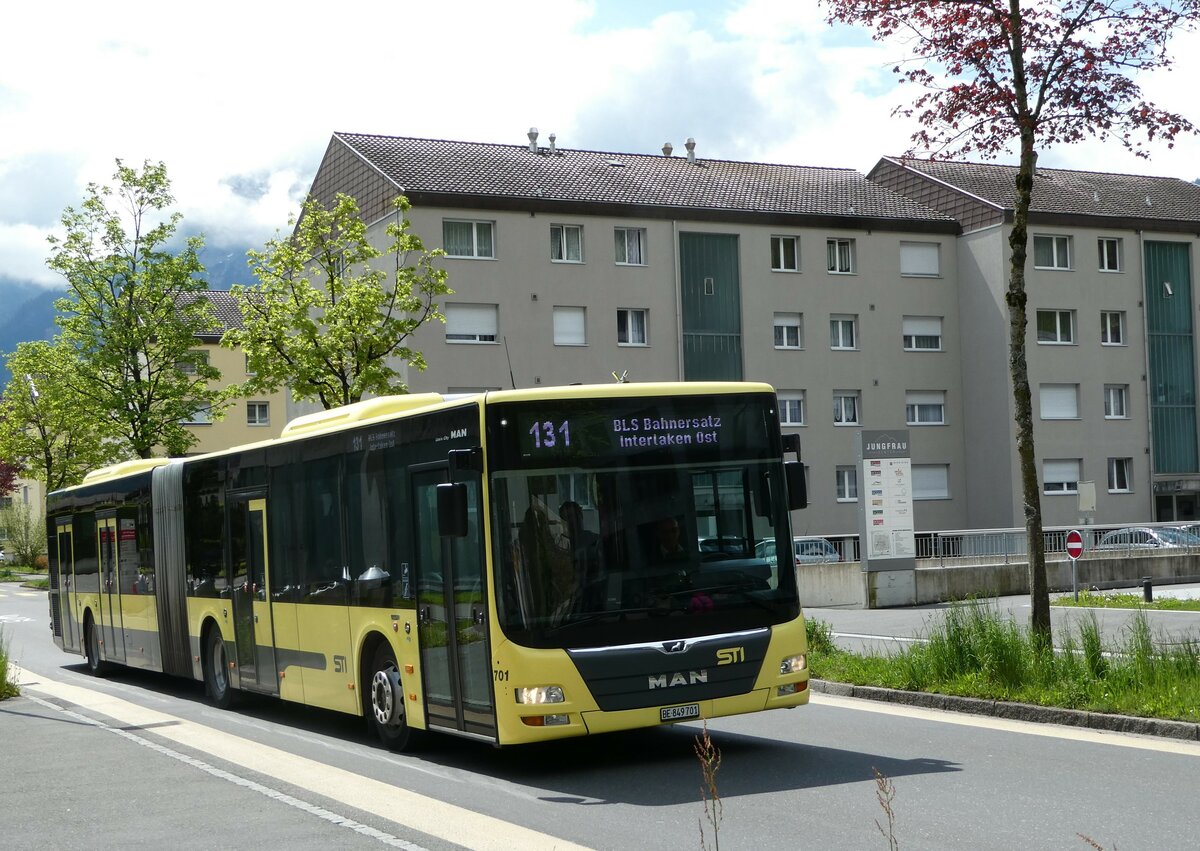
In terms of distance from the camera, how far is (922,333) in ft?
180

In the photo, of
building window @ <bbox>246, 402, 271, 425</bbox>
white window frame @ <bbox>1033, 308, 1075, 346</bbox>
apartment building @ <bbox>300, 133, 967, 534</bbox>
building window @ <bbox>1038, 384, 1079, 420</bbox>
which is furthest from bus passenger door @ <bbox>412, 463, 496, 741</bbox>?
building window @ <bbox>246, 402, 271, 425</bbox>

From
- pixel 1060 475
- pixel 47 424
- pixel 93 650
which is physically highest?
pixel 47 424

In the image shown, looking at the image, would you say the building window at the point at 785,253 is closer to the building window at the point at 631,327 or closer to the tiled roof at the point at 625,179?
the tiled roof at the point at 625,179

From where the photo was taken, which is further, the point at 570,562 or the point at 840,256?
the point at 840,256

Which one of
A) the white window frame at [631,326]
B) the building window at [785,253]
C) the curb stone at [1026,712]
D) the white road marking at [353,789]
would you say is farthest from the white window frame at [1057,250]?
the white road marking at [353,789]

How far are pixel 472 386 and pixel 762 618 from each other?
36841mm

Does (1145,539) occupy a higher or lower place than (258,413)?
lower

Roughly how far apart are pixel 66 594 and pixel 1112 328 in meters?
42.4

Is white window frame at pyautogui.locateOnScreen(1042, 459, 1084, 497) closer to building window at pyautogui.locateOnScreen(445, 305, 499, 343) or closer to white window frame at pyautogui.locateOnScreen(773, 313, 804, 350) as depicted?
white window frame at pyautogui.locateOnScreen(773, 313, 804, 350)

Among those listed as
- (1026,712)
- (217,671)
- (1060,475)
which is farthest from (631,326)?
(1026,712)

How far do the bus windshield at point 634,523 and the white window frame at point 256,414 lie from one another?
7567 centimetres

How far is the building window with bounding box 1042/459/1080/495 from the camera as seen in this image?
53.3 metres

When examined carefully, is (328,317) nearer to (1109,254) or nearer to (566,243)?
(566,243)

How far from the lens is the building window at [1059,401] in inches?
2116
